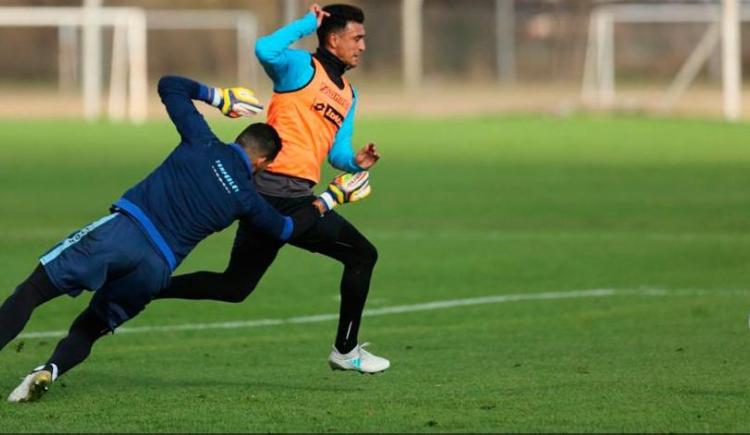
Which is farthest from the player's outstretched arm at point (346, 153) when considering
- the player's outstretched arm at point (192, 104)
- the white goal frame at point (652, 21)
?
the white goal frame at point (652, 21)

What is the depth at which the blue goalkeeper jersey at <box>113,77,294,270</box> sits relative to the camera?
9.09m

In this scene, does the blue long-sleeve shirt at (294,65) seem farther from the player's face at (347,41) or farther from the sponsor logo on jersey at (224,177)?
the sponsor logo on jersey at (224,177)

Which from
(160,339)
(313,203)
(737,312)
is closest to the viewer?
(313,203)

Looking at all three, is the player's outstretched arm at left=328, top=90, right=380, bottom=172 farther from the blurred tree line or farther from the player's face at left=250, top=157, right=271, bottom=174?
the blurred tree line

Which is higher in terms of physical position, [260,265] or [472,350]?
[260,265]

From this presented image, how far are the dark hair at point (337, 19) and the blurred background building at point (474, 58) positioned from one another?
34657 mm

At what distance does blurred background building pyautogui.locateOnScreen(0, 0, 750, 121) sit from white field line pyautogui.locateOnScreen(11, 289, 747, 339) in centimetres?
2908

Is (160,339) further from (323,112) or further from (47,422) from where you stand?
(47,422)

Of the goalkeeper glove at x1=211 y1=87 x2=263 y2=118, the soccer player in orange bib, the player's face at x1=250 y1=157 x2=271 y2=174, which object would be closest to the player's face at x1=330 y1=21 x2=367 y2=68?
the soccer player in orange bib

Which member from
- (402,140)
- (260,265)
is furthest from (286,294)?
(402,140)

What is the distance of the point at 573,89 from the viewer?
48.6 metres

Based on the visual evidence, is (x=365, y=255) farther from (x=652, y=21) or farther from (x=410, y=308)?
(x=652, y=21)

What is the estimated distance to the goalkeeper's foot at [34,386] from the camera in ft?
30.0

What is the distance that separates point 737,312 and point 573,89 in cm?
3473
